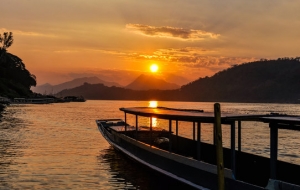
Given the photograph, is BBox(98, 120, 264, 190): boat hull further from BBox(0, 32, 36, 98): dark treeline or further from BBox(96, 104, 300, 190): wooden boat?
BBox(0, 32, 36, 98): dark treeline

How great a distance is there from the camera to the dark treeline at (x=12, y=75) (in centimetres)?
15725

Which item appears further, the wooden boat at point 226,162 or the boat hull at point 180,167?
the boat hull at point 180,167

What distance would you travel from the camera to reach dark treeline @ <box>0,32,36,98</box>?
6191 inches

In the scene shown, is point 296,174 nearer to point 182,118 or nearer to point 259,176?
point 259,176

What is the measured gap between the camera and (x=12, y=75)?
174 m

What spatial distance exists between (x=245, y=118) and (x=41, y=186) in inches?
434

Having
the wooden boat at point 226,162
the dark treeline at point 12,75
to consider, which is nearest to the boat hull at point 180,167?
the wooden boat at point 226,162

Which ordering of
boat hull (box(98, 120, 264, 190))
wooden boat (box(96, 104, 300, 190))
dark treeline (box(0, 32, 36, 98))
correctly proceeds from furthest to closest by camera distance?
dark treeline (box(0, 32, 36, 98)) → boat hull (box(98, 120, 264, 190)) → wooden boat (box(96, 104, 300, 190))

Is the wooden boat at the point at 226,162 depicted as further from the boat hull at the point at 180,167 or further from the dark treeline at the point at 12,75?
the dark treeline at the point at 12,75

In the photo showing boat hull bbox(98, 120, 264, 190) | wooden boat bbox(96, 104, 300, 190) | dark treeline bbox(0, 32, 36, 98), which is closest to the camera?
wooden boat bbox(96, 104, 300, 190)

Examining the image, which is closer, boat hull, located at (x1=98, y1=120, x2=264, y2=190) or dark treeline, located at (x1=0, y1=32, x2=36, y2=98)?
boat hull, located at (x1=98, y1=120, x2=264, y2=190)

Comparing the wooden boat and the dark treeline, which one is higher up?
the dark treeline

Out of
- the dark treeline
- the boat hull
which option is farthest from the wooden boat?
the dark treeline

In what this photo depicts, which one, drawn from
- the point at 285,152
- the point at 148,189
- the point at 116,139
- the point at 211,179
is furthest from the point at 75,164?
the point at 285,152
